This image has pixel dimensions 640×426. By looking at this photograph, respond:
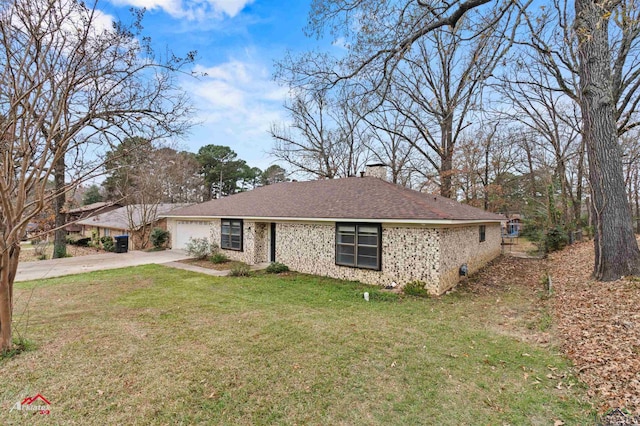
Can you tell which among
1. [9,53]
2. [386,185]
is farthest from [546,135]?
[9,53]

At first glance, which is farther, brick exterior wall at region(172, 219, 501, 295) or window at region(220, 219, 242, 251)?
window at region(220, 219, 242, 251)

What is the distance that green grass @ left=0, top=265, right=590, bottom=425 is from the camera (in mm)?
3205

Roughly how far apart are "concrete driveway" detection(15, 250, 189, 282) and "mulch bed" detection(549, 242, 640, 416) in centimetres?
1402

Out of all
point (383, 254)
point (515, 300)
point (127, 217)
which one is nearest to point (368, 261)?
point (383, 254)

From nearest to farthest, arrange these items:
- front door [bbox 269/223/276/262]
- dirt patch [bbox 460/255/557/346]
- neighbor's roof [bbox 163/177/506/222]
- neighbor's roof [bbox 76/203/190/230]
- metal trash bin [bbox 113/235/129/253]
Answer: dirt patch [bbox 460/255/557/346] → neighbor's roof [bbox 163/177/506/222] → front door [bbox 269/223/276/262] → metal trash bin [bbox 113/235/129/253] → neighbor's roof [bbox 76/203/190/230]

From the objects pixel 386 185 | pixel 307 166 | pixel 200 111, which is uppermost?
pixel 307 166

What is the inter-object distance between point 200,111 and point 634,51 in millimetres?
15087

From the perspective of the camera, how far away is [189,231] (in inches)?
666

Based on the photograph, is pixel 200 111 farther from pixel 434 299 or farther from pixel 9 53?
pixel 434 299

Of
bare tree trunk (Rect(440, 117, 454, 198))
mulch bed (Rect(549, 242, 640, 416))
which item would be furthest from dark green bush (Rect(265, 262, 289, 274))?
bare tree trunk (Rect(440, 117, 454, 198))

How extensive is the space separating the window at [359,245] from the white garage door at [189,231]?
8.41 m

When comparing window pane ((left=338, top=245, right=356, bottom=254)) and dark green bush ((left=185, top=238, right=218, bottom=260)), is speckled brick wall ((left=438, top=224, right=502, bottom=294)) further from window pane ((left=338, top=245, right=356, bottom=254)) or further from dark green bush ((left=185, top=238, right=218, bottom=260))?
dark green bush ((left=185, top=238, right=218, bottom=260))

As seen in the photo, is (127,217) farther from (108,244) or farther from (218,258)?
(218,258)

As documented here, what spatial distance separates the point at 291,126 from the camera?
2377cm
